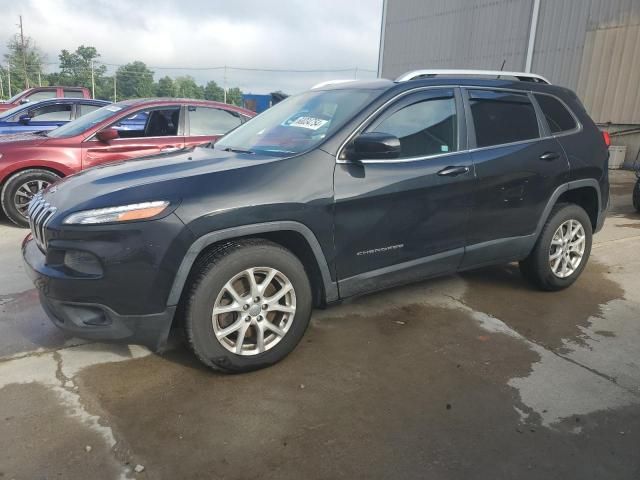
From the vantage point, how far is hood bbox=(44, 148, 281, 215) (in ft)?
8.73

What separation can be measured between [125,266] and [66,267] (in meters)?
0.34

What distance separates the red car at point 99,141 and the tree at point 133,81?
71.2 metres

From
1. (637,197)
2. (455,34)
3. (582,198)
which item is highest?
(455,34)

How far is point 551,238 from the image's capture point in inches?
167

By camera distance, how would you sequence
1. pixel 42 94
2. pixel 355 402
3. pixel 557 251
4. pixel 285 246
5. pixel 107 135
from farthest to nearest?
1. pixel 42 94
2. pixel 107 135
3. pixel 557 251
4. pixel 285 246
5. pixel 355 402

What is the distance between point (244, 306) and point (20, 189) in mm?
4761

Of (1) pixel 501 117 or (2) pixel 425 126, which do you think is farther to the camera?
(1) pixel 501 117

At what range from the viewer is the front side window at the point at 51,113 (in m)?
9.31

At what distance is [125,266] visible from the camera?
101 inches

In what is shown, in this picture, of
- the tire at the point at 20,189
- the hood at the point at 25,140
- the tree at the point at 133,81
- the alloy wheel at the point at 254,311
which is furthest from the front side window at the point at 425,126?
the tree at the point at 133,81

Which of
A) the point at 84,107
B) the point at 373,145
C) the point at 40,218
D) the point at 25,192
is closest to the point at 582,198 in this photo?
the point at 373,145

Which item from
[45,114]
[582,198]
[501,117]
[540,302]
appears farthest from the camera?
A: [45,114]

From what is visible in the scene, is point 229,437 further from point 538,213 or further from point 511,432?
point 538,213

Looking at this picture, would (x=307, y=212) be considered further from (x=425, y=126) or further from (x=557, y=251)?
(x=557, y=251)
